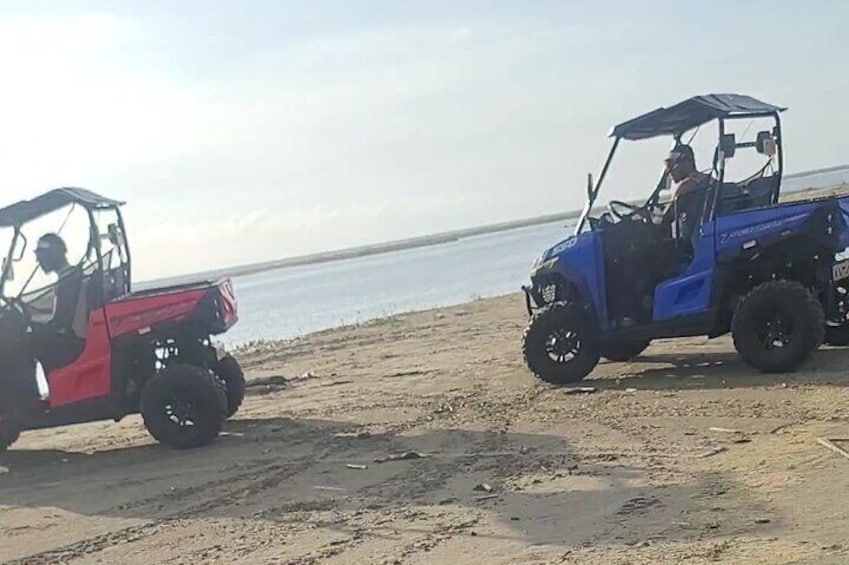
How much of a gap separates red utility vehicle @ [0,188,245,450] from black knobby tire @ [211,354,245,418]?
0.59 m

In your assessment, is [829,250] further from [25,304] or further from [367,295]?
[367,295]

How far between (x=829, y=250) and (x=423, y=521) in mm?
5104

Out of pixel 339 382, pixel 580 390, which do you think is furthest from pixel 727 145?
pixel 339 382

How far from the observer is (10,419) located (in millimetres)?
9602

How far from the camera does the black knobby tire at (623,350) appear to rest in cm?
1100

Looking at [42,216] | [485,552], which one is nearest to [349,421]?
[42,216]

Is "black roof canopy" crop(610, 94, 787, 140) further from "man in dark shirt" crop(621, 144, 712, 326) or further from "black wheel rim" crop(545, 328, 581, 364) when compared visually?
"black wheel rim" crop(545, 328, 581, 364)

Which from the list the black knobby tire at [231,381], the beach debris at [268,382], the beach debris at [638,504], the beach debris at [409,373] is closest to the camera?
the beach debris at [638,504]

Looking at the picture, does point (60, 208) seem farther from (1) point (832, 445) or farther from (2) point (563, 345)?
(1) point (832, 445)

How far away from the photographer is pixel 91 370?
945 cm

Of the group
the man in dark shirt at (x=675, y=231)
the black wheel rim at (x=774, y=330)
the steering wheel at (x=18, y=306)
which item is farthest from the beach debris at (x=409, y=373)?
the steering wheel at (x=18, y=306)

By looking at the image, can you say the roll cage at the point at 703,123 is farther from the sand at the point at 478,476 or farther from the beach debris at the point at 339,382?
the beach debris at the point at 339,382

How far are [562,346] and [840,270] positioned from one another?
2.55 metres

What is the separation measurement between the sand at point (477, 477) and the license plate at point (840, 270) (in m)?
0.73
